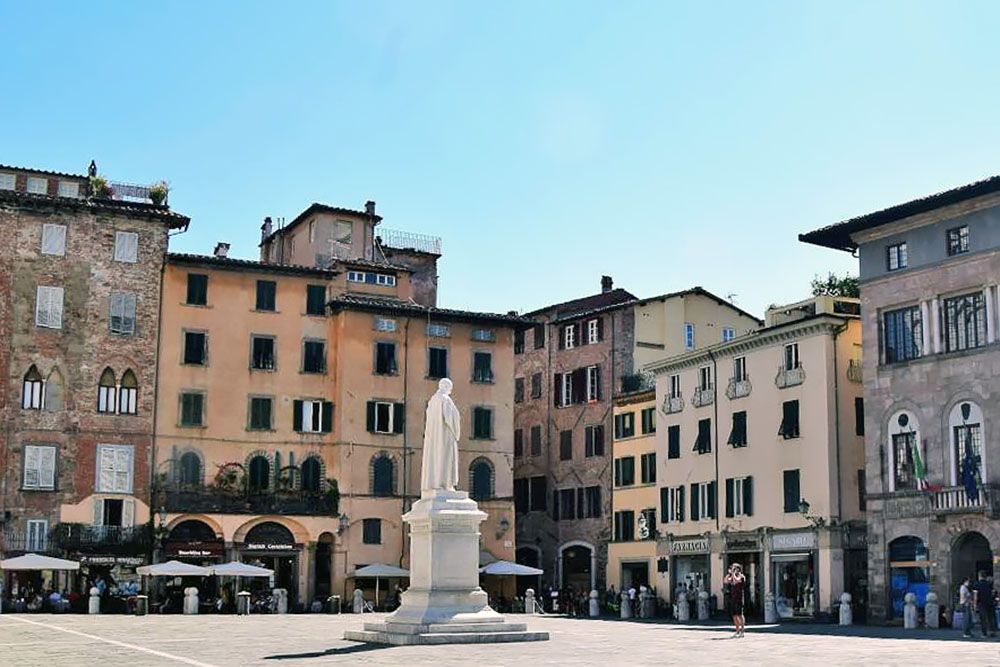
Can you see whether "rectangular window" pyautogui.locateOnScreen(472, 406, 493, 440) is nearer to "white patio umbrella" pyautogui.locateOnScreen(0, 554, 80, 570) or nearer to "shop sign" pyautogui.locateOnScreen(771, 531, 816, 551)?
"shop sign" pyautogui.locateOnScreen(771, 531, 816, 551)

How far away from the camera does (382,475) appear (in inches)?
2512

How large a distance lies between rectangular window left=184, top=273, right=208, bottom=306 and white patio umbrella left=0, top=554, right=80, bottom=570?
505 inches

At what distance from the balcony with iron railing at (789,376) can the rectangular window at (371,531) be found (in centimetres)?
1934

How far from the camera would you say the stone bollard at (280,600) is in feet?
185

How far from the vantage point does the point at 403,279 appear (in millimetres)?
67250

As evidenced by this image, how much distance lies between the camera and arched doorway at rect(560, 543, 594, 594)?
69312 millimetres

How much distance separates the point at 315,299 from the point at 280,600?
14744 millimetres

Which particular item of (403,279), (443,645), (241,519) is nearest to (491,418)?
(403,279)

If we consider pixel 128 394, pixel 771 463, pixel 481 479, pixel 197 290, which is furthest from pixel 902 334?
pixel 128 394

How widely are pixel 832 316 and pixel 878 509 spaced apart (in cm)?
826

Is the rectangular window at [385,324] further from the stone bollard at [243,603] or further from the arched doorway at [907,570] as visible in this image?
the arched doorway at [907,570]

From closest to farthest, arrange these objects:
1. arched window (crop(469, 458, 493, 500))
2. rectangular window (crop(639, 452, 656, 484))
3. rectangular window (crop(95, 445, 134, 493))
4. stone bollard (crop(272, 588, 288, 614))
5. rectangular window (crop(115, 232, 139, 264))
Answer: stone bollard (crop(272, 588, 288, 614)) → rectangular window (crop(95, 445, 134, 493)) → rectangular window (crop(115, 232, 139, 264)) → rectangular window (crop(639, 452, 656, 484)) → arched window (crop(469, 458, 493, 500))

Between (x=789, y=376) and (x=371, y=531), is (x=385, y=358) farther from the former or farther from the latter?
(x=789, y=376)

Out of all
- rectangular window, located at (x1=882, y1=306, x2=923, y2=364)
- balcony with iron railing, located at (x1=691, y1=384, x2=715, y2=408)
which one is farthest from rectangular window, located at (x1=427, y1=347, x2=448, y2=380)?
rectangular window, located at (x1=882, y1=306, x2=923, y2=364)
